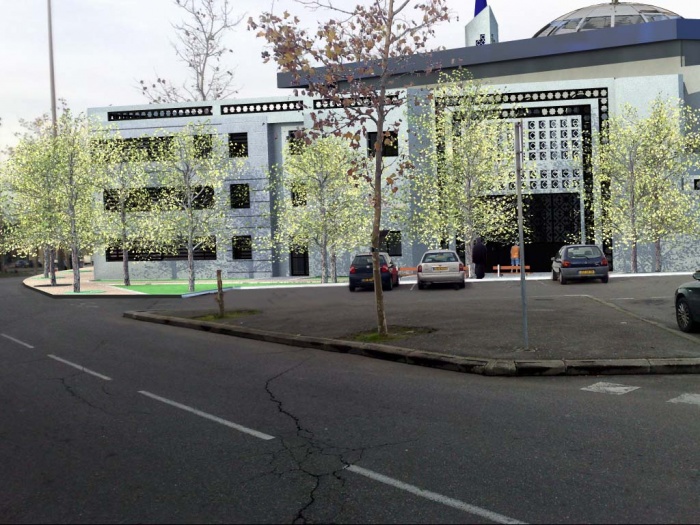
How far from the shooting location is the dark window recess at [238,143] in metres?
35.3

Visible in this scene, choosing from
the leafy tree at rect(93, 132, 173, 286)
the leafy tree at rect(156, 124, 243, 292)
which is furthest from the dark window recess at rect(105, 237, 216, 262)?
the leafy tree at rect(156, 124, 243, 292)

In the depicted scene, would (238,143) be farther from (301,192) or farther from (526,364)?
(526,364)

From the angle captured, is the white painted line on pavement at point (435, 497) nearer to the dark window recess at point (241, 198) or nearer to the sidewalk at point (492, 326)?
the sidewalk at point (492, 326)

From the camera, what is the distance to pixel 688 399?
6.53m

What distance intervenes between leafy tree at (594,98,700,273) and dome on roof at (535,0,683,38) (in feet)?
46.1

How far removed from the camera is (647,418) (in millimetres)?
5824

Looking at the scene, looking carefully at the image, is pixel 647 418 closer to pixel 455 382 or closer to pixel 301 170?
pixel 455 382

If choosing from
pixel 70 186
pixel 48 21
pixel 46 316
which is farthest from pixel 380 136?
pixel 48 21

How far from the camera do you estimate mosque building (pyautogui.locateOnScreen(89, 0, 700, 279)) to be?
31453mm

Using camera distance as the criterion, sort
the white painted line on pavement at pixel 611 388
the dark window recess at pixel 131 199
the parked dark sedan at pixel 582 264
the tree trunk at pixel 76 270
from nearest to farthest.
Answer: the white painted line on pavement at pixel 611 388 → the parked dark sedan at pixel 582 264 → the tree trunk at pixel 76 270 → the dark window recess at pixel 131 199

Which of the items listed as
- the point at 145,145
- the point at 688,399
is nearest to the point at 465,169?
the point at 145,145

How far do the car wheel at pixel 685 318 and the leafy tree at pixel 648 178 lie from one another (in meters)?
19.6

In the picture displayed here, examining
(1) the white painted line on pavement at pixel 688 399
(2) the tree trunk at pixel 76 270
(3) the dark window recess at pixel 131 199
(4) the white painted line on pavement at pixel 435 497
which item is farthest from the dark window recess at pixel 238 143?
(4) the white painted line on pavement at pixel 435 497

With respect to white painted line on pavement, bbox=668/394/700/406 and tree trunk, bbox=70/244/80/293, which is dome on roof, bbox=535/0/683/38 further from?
white painted line on pavement, bbox=668/394/700/406
